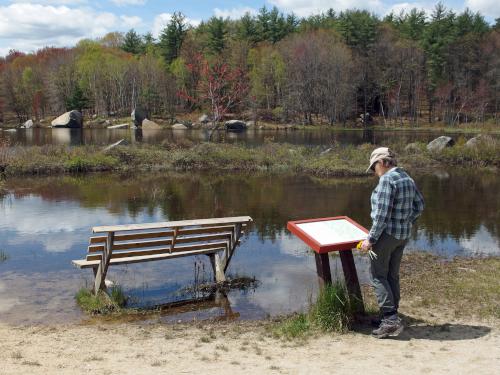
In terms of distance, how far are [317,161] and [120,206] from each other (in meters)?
11.3

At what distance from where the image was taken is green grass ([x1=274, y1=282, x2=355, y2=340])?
6.04 metres

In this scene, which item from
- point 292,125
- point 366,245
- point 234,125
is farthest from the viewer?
point 292,125

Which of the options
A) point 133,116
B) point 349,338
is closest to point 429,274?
point 349,338

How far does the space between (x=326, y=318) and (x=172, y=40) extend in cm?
7992

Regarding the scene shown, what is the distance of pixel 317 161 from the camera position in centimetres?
2406

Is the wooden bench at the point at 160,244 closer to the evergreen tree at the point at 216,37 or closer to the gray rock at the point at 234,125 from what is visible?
the gray rock at the point at 234,125

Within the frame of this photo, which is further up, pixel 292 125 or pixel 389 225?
pixel 292 125

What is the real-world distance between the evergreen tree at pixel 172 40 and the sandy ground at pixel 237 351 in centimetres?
7870

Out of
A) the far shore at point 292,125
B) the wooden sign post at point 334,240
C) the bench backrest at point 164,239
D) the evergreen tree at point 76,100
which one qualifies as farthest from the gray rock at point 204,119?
the wooden sign post at point 334,240

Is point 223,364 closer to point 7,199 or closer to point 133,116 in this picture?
point 7,199

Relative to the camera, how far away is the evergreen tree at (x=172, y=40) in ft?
267

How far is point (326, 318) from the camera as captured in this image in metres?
6.12

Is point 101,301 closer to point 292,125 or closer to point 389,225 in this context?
point 389,225

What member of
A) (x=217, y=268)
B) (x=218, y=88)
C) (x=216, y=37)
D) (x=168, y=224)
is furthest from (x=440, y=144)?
(x=216, y=37)
